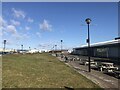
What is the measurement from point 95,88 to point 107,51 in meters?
47.6

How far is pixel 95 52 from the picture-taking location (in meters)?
74.6

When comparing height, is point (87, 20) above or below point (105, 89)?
above

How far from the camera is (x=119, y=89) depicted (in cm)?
1355

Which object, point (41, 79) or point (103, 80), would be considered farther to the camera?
point (103, 80)

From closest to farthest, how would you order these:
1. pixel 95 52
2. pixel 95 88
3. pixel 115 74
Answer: pixel 95 88 < pixel 115 74 < pixel 95 52

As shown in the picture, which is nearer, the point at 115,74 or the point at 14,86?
the point at 14,86

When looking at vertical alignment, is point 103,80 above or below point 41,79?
below

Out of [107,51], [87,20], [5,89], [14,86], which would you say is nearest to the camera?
[5,89]

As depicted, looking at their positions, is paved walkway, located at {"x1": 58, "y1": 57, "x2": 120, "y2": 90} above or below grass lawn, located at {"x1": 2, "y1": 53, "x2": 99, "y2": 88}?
below

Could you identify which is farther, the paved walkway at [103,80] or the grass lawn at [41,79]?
the paved walkway at [103,80]

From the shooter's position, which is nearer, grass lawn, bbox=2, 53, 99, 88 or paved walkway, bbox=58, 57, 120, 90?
grass lawn, bbox=2, 53, 99, 88

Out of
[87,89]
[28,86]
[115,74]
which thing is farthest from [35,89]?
[115,74]

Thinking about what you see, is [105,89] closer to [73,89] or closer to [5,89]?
[73,89]

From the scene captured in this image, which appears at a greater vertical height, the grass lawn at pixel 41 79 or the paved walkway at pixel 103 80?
the grass lawn at pixel 41 79
